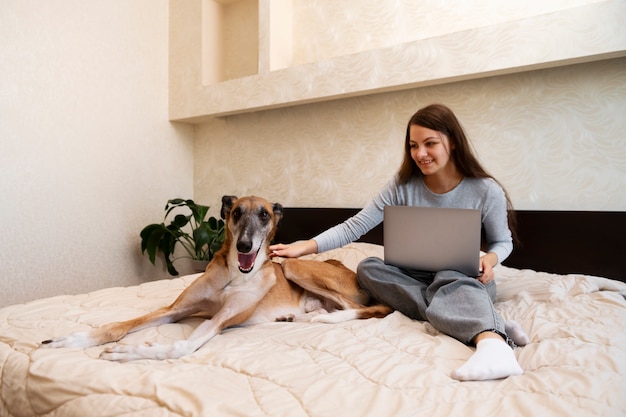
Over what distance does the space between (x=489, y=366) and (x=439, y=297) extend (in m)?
0.43

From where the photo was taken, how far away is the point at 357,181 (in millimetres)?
3109

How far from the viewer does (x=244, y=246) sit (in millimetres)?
1541

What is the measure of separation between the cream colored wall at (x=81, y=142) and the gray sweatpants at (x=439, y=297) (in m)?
2.29

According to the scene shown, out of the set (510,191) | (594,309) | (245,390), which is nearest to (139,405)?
(245,390)

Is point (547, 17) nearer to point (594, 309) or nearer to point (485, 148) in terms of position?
point (485, 148)

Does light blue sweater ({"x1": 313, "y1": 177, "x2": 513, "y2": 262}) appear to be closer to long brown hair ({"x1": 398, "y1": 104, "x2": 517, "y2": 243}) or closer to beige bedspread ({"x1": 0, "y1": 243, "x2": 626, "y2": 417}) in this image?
long brown hair ({"x1": 398, "y1": 104, "x2": 517, "y2": 243})

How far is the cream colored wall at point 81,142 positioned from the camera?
276 cm

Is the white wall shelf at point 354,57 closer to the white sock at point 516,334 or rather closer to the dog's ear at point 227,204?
the dog's ear at point 227,204

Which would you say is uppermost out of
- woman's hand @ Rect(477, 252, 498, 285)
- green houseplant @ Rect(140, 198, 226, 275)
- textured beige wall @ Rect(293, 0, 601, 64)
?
textured beige wall @ Rect(293, 0, 601, 64)

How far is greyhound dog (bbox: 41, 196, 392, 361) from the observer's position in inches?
56.4

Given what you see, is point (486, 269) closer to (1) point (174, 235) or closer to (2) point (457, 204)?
(2) point (457, 204)

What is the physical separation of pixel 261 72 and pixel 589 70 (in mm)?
2099

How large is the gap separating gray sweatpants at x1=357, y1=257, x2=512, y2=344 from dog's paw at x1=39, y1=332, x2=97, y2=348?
1.01 meters

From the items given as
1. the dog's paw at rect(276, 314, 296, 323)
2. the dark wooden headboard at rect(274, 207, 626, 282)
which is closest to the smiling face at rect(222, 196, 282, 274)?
the dog's paw at rect(276, 314, 296, 323)
